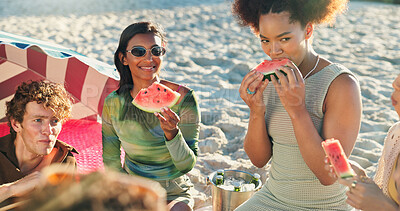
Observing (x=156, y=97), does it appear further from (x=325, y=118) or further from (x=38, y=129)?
(x=325, y=118)

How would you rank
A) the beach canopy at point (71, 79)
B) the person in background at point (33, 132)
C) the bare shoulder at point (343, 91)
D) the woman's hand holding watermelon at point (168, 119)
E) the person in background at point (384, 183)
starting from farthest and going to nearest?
1. the beach canopy at point (71, 79)
2. the person in background at point (33, 132)
3. the woman's hand holding watermelon at point (168, 119)
4. the bare shoulder at point (343, 91)
5. the person in background at point (384, 183)

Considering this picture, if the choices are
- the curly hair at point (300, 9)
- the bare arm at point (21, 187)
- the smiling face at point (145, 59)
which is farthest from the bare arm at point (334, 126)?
the bare arm at point (21, 187)

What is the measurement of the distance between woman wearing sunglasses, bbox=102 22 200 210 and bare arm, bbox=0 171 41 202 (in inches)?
30.0

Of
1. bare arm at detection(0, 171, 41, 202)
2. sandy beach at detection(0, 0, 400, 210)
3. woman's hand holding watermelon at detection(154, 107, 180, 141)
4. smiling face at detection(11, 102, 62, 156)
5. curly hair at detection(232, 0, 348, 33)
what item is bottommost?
sandy beach at detection(0, 0, 400, 210)

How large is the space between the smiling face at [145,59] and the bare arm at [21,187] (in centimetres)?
103

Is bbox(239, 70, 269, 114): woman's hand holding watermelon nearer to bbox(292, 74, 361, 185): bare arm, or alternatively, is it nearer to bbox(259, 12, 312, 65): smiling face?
bbox(259, 12, 312, 65): smiling face

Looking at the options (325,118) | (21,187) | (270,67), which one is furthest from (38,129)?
(325,118)

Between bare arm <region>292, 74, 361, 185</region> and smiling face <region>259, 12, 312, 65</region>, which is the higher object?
smiling face <region>259, 12, 312, 65</region>

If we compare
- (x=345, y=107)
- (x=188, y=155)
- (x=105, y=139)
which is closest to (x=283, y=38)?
(x=345, y=107)

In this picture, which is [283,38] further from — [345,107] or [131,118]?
[131,118]

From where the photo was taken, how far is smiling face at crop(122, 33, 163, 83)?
2.87 meters

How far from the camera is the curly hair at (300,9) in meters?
2.34

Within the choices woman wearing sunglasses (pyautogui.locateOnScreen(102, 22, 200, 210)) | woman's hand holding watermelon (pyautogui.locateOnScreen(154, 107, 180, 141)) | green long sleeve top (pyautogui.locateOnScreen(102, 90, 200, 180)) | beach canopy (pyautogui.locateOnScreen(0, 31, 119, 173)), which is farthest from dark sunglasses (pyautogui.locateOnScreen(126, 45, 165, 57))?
beach canopy (pyautogui.locateOnScreen(0, 31, 119, 173))

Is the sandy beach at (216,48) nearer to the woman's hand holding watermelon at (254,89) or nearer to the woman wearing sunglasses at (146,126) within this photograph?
the woman wearing sunglasses at (146,126)
